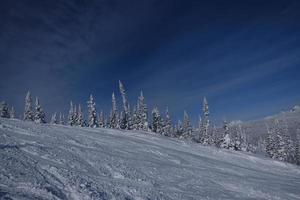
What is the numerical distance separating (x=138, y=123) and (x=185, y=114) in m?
24.7

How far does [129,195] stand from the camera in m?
15.5

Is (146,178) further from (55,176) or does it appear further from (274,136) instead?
(274,136)

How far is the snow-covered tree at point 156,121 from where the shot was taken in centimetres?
9331

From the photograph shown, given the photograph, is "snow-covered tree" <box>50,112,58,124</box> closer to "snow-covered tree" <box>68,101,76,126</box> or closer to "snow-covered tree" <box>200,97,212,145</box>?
"snow-covered tree" <box>68,101,76,126</box>

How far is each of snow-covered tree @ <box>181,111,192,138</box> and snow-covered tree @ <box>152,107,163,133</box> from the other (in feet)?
49.7

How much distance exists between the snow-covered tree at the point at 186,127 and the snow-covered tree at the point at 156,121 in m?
15.1

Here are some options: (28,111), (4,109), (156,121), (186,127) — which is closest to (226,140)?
(156,121)

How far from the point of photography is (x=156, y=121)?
3701 inches

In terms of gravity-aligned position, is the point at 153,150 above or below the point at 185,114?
below

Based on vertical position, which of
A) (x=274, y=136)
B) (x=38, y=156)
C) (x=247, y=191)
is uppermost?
(x=274, y=136)

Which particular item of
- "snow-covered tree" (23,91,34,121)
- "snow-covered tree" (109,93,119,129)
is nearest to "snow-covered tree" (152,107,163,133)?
"snow-covered tree" (109,93,119,129)

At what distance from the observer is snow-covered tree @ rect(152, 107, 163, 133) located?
93.3 m

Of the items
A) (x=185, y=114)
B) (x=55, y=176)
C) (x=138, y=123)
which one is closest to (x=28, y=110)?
(x=138, y=123)

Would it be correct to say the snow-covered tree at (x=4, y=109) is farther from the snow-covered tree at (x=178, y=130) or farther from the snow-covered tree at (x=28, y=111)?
the snow-covered tree at (x=178, y=130)
